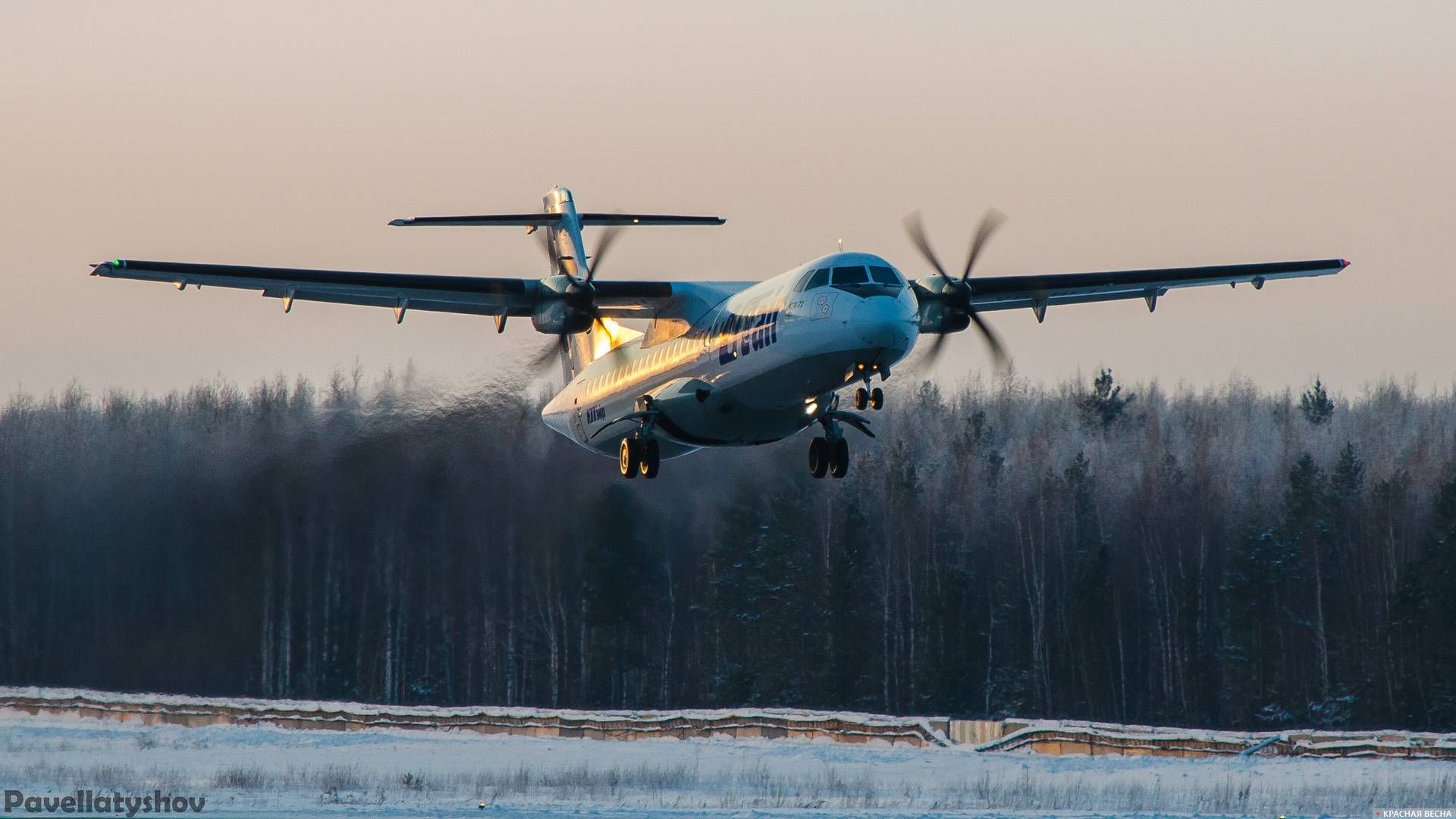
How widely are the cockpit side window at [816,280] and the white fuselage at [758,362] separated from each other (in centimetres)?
3

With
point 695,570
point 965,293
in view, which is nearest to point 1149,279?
point 965,293

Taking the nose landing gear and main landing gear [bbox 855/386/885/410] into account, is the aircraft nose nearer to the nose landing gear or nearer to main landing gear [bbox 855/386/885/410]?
main landing gear [bbox 855/386/885/410]

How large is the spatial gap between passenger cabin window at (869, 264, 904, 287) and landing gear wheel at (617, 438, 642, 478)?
4580 millimetres

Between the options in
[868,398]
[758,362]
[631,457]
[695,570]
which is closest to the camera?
[868,398]

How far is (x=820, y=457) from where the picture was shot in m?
23.7

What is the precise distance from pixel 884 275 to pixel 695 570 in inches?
891

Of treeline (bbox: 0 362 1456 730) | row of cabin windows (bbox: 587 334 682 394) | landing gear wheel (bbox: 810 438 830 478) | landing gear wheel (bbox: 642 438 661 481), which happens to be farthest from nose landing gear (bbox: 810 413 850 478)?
treeline (bbox: 0 362 1456 730)

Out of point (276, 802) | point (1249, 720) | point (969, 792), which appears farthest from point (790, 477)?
point (276, 802)

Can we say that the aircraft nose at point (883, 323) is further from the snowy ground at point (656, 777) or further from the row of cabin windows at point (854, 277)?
the snowy ground at point (656, 777)

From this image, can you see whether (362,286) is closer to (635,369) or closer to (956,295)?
(635,369)

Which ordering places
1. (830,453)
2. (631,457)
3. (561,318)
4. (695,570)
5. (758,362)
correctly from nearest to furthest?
1. (758,362)
2. (830,453)
3. (631,457)
4. (561,318)
5. (695,570)

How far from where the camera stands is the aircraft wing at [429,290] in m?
23.3

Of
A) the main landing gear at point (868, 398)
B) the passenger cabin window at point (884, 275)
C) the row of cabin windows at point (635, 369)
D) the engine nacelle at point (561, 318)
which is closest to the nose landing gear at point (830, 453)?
the row of cabin windows at point (635, 369)

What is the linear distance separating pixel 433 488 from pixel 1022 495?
18.7 m
